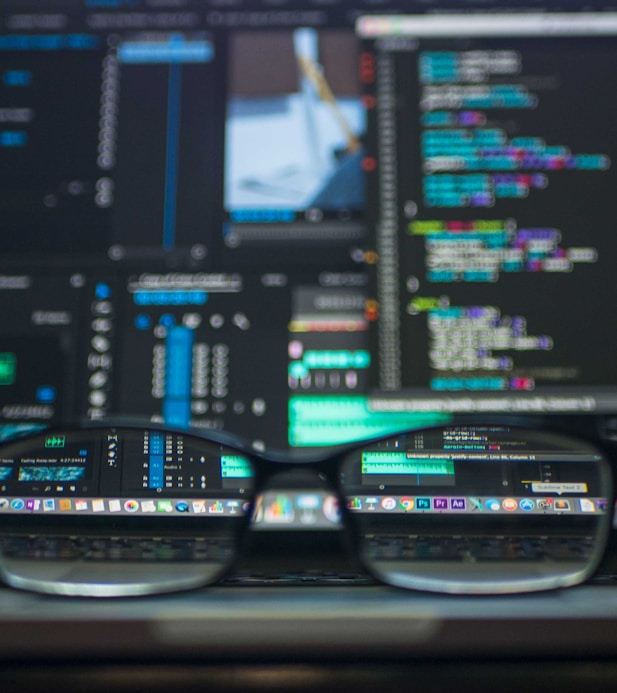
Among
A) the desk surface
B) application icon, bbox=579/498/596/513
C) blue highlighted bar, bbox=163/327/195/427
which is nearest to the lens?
the desk surface

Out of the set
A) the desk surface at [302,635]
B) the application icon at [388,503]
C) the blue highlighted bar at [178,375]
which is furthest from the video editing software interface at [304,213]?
the desk surface at [302,635]

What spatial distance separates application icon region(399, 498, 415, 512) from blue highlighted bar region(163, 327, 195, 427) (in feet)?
0.70

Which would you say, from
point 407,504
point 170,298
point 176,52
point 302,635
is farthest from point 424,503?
point 176,52

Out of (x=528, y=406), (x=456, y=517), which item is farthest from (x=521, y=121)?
(x=456, y=517)

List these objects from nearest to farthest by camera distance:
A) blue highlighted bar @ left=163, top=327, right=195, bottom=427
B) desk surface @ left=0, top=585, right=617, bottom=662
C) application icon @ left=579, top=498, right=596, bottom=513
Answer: desk surface @ left=0, top=585, right=617, bottom=662, application icon @ left=579, top=498, right=596, bottom=513, blue highlighted bar @ left=163, top=327, right=195, bottom=427

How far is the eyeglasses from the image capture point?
0.35 m

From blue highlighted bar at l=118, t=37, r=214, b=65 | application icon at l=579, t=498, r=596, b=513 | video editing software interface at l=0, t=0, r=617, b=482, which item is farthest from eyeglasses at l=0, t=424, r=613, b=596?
blue highlighted bar at l=118, t=37, r=214, b=65

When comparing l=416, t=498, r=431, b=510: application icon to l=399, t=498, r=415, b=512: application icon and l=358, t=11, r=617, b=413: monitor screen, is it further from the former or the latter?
l=358, t=11, r=617, b=413: monitor screen

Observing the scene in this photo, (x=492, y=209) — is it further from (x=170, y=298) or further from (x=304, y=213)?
(x=170, y=298)

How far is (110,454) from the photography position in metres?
0.36

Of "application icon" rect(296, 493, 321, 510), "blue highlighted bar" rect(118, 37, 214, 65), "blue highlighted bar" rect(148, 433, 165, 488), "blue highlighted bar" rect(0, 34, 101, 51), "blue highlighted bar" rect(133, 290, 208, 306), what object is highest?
"blue highlighted bar" rect(0, 34, 101, 51)

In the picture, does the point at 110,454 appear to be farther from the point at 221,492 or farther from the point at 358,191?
the point at 358,191

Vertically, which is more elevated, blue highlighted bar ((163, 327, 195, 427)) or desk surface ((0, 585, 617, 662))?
blue highlighted bar ((163, 327, 195, 427))

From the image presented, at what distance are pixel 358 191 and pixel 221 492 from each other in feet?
1.09
